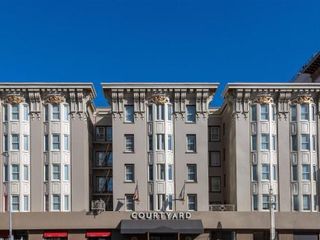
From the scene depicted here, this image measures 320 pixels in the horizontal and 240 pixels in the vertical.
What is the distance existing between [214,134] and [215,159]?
2.83 metres

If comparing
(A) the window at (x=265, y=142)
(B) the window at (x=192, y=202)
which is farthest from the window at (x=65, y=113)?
(A) the window at (x=265, y=142)

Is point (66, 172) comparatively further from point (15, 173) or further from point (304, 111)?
point (304, 111)

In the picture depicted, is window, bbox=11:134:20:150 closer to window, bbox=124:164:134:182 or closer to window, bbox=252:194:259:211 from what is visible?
window, bbox=124:164:134:182

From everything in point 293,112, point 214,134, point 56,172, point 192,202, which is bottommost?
point 192,202

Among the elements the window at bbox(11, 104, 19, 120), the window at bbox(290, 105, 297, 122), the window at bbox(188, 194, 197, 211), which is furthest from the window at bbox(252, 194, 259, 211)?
the window at bbox(11, 104, 19, 120)

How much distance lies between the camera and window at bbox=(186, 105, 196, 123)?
224 feet

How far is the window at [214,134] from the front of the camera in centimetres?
7288

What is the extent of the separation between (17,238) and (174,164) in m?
16.9

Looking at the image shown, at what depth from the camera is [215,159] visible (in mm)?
72188

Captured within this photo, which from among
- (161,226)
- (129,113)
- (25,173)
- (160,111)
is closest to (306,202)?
(161,226)

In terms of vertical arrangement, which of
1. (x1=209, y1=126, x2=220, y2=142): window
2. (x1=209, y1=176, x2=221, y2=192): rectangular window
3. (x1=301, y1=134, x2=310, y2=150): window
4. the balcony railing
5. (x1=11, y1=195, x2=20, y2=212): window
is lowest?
the balcony railing

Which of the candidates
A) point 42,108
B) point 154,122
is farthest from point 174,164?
point 42,108

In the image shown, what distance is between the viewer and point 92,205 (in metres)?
65.1

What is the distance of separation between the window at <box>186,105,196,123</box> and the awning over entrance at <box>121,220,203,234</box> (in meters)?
10.6
